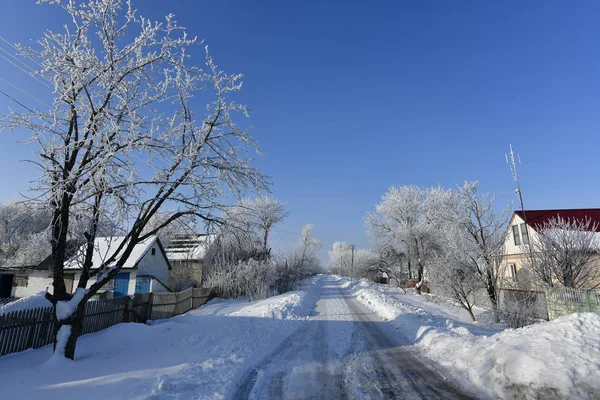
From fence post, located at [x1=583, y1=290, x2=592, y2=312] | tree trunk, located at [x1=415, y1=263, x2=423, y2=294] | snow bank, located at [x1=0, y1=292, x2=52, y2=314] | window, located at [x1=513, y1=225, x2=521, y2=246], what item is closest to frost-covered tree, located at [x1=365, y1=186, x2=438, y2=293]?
tree trunk, located at [x1=415, y1=263, x2=423, y2=294]

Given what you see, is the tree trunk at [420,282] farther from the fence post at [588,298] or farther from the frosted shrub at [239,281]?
the fence post at [588,298]

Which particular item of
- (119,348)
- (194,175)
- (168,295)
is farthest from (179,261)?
(194,175)

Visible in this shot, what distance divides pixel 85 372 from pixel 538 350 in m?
8.73

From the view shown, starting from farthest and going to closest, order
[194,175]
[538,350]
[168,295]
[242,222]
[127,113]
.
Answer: [168,295]
[242,222]
[194,175]
[127,113]
[538,350]

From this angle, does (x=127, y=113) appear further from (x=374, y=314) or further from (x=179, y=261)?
(x=179, y=261)

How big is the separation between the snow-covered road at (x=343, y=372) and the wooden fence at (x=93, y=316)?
20.2 ft

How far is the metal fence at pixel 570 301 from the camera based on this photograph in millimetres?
12807

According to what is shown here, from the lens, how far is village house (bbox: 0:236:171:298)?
24219 mm

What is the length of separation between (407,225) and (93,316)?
3497cm

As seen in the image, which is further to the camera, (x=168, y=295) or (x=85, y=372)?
(x=168, y=295)

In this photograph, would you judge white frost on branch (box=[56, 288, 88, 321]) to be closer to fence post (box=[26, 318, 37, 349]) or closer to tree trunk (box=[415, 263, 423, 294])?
fence post (box=[26, 318, 37, 349])

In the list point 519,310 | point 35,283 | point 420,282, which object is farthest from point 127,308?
point 420,282

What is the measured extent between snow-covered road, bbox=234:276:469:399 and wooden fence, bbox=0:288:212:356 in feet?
20.2

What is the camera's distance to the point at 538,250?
647 inches
